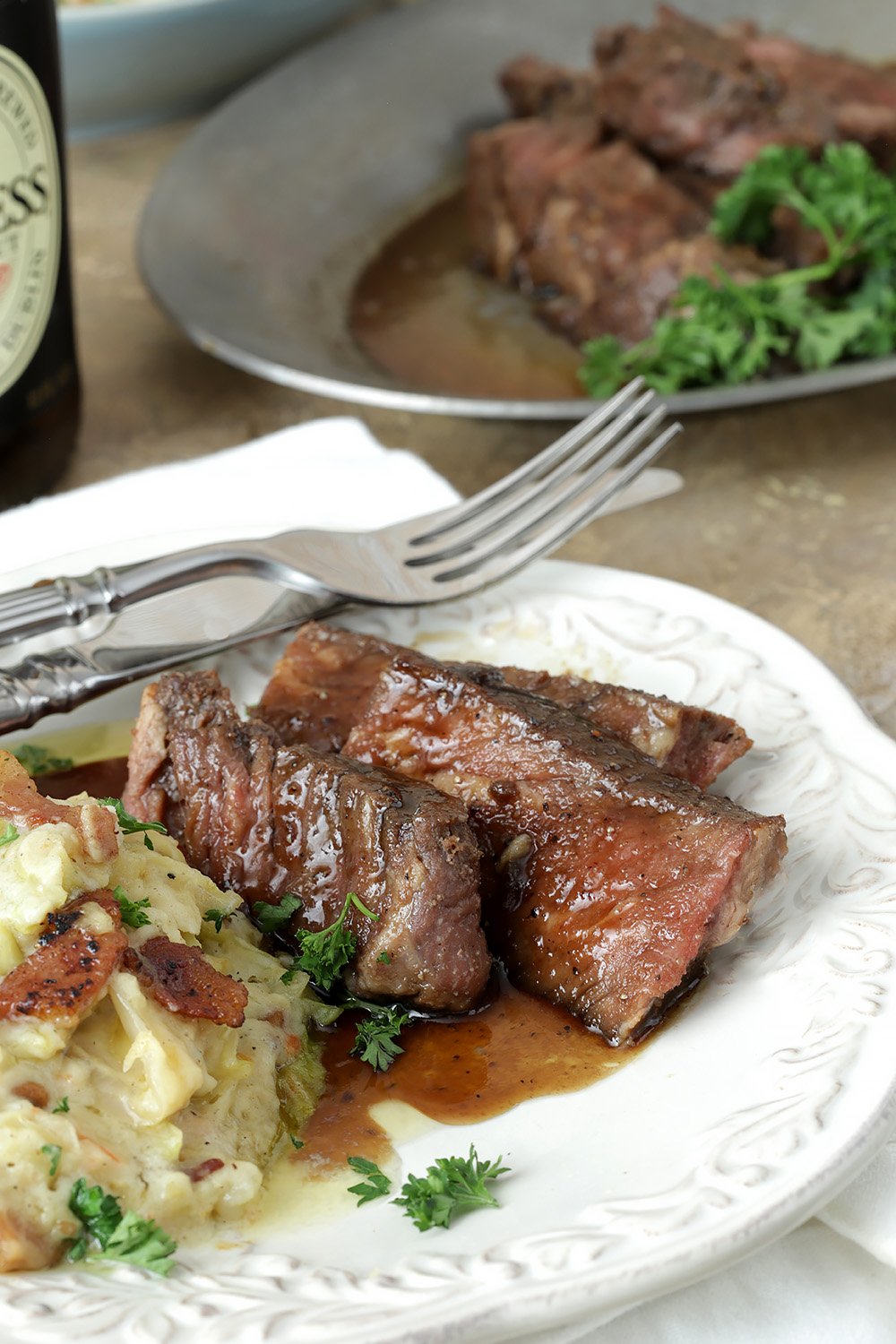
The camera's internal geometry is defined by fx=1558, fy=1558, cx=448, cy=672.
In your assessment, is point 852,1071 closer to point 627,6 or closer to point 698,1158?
point 698,1158

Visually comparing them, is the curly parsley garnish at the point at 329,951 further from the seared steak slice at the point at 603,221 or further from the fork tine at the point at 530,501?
the seared steak slice at the point at 603,221

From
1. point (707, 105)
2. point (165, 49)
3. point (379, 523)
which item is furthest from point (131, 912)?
point (165, 49)

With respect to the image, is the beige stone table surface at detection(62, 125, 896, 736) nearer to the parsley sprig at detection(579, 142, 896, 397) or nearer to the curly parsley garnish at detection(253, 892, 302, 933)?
the parsley sprig at detection(579, 142, 896, 397)

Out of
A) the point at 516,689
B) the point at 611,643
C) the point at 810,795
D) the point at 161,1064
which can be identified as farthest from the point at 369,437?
the point at 161,1064

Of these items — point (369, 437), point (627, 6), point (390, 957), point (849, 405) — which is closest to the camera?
point (390, 957)

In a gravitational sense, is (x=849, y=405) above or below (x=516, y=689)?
below

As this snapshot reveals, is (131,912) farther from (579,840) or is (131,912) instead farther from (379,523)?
(379,523)

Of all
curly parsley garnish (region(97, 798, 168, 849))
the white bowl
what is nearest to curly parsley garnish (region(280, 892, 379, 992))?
curly parsley garnish (region(97, 798, 168, 849))
